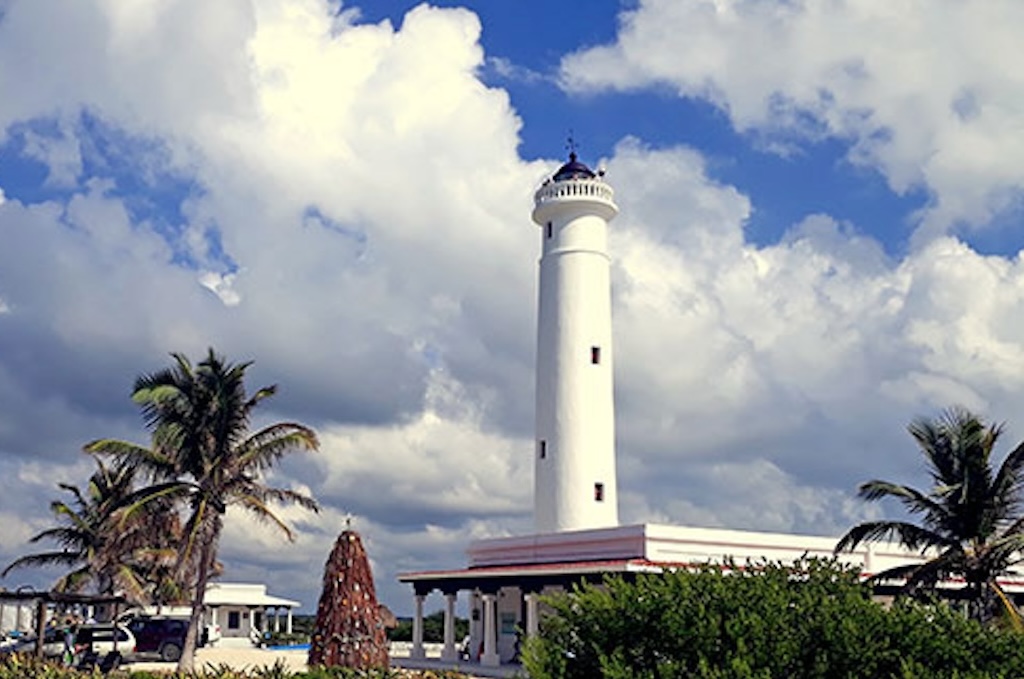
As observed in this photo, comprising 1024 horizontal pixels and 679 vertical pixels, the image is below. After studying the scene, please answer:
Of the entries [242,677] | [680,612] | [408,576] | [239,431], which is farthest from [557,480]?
[680,612]

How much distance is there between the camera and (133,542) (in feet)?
121

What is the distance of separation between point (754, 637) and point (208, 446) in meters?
24.2

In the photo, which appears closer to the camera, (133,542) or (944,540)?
(944,540)

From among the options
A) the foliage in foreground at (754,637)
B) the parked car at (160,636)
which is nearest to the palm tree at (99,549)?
the parked car at (160,636)

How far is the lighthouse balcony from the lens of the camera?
4194 cm

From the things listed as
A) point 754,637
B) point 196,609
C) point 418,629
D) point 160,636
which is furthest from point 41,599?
point 754,637

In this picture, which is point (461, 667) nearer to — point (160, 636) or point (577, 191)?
point (160, 636)

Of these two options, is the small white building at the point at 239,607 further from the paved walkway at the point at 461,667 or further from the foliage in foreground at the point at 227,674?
the foliage in foreground at the point at 227,674

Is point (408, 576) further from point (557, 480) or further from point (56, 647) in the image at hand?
point (56, 647)

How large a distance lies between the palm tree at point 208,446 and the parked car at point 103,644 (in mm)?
3042

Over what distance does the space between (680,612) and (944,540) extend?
54.0ft

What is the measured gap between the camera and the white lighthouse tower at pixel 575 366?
39375 millimetres

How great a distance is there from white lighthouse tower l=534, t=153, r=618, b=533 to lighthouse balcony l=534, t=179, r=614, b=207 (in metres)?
0.04

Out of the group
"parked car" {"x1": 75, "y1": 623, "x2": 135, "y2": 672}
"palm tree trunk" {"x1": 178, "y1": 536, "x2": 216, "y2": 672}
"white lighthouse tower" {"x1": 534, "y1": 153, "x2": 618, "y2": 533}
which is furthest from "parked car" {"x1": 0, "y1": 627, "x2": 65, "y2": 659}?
"white lighthouse tower" {"x1": 534, "y1": 153, "x2": 618, "y2": 533}
